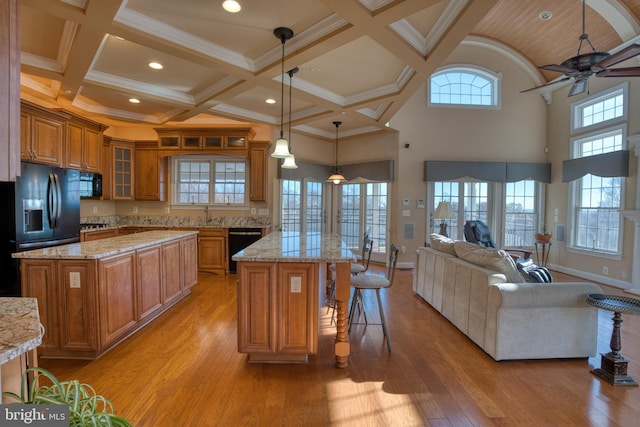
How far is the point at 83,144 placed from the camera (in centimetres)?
468

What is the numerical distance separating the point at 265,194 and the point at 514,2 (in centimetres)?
533

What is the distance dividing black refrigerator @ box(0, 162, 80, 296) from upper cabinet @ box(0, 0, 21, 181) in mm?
3018

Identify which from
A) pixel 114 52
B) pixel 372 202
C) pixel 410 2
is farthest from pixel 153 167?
pixel 410 2

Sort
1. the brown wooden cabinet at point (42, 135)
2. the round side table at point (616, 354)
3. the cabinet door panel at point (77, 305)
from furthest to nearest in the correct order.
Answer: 1. the brown wooden cabinet at point (42, 135)
2. the cabinet door panel at point (77, 305)
3. the round side table at point (616, 354)

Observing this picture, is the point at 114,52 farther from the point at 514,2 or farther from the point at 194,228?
the point at 514,2

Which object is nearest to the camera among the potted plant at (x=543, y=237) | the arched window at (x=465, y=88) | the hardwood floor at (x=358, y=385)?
the hardwood floor at (x=358, y=385)

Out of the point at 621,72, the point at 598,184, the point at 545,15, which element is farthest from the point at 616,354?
the point at 545,15

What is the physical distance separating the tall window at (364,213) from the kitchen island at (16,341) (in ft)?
19.5

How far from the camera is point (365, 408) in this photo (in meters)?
1.96

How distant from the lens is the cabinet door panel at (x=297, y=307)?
2.41m

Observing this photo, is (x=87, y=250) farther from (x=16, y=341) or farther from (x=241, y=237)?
(x=241, y=237)

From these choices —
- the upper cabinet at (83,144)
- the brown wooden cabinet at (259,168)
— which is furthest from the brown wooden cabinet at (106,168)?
the brown wooden cabinet at (259,168)

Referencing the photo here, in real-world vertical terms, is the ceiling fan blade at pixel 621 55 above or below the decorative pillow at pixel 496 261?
above

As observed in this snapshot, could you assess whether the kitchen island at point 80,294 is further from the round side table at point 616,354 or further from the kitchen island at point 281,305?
the round side table at point 616,354
